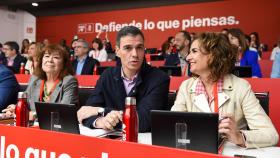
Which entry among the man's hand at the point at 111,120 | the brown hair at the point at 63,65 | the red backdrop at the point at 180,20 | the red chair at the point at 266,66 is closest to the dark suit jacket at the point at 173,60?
the red chair at the point at 266,66

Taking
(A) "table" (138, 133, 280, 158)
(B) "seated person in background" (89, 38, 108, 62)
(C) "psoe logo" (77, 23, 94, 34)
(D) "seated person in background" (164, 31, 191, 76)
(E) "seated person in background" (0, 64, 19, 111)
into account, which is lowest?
(A) "table" (138, 133, 280, 158)

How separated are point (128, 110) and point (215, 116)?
0.36 meters

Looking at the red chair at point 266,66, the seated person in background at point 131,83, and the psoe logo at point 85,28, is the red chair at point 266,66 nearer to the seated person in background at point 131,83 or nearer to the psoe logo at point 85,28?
the seated person in background at point 131,83

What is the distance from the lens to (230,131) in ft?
4.87

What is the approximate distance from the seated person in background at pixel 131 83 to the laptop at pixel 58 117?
1.33 ft

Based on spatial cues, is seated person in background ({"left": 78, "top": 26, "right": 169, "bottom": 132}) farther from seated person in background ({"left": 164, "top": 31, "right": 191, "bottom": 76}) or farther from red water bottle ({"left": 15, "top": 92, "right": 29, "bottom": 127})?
seated person in background ({"left": 164, "top": 31, "right": 191, "bottom": 76})

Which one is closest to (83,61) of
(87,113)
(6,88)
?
(6,88)

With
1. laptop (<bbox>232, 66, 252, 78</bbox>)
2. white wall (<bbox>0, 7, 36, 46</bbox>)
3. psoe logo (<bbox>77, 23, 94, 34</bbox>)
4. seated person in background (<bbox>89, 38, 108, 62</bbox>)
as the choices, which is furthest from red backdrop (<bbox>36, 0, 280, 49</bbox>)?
laptop (<bbox>232, 66, 252, 78</bbox>)

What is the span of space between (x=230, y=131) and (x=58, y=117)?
0.77 meters

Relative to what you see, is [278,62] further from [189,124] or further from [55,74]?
[189,124]

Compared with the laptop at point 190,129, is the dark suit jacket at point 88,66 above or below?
above

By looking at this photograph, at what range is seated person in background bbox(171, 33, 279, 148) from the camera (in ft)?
5.61

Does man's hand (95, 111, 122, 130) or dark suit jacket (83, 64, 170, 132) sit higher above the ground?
dark suit jacket (83, 64, 170, 132)

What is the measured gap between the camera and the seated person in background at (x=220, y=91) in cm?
171
